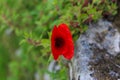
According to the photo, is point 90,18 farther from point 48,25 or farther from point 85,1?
point 48,25

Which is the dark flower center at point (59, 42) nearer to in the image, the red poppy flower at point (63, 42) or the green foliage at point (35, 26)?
the red poppy flower at point (63, 42)

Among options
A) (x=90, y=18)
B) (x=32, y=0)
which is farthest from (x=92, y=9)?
(x=32, y=0)

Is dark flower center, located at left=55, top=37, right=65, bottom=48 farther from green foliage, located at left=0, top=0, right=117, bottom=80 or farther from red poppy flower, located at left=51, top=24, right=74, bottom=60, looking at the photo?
green foliage, located at left=0, top=0, right=117, bottom=80

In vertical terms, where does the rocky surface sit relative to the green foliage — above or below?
below

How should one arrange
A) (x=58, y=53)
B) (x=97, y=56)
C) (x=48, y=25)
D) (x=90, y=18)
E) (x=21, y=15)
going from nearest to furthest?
(x=58, y=53) → (x=97, y=56) → (x=90, y=18) → (x=48, y=25) → (x=21, y=15)

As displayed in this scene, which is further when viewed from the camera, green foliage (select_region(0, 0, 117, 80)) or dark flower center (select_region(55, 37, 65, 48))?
green foliage (select_region(0, 0, 117, 80))

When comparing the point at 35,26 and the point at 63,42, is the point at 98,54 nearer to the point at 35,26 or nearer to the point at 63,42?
the point at 63,42

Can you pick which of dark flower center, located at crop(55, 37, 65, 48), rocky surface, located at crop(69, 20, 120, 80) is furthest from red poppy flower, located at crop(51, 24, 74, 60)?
rocky surface, located at crop(69, 20, 120, 80)
